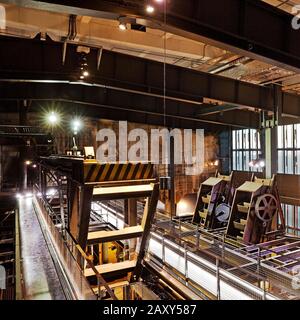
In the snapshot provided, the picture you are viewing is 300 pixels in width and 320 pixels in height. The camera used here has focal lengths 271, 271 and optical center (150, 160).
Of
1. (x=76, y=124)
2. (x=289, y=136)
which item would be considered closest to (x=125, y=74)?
(x=76, y=124)

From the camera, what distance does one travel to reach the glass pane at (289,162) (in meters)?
Result: 19.2

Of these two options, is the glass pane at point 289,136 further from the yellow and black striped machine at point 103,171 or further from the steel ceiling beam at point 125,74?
the yellow and black striped machine at point 103,171

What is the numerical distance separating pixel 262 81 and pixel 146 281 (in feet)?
39.4

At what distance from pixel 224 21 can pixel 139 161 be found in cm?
554


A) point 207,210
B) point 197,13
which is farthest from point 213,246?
point 197,13

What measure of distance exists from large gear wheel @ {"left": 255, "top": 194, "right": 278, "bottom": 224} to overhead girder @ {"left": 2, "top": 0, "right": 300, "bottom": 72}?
4.79 metres

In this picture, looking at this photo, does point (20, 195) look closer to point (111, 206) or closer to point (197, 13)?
point (111, 206)

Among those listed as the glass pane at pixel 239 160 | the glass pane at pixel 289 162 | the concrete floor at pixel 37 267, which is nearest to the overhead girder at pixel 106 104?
the glass pane at pixel 289 162

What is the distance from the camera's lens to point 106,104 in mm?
14523

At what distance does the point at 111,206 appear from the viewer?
1403 cm

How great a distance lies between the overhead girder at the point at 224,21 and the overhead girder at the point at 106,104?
3.39 m

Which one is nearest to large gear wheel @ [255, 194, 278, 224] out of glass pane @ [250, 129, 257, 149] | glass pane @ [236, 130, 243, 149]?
glass pane @ [250, 129, 257, 149]

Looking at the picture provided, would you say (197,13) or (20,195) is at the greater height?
(197,13)

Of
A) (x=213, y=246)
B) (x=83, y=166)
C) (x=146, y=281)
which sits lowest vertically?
(x=146, y=281)
